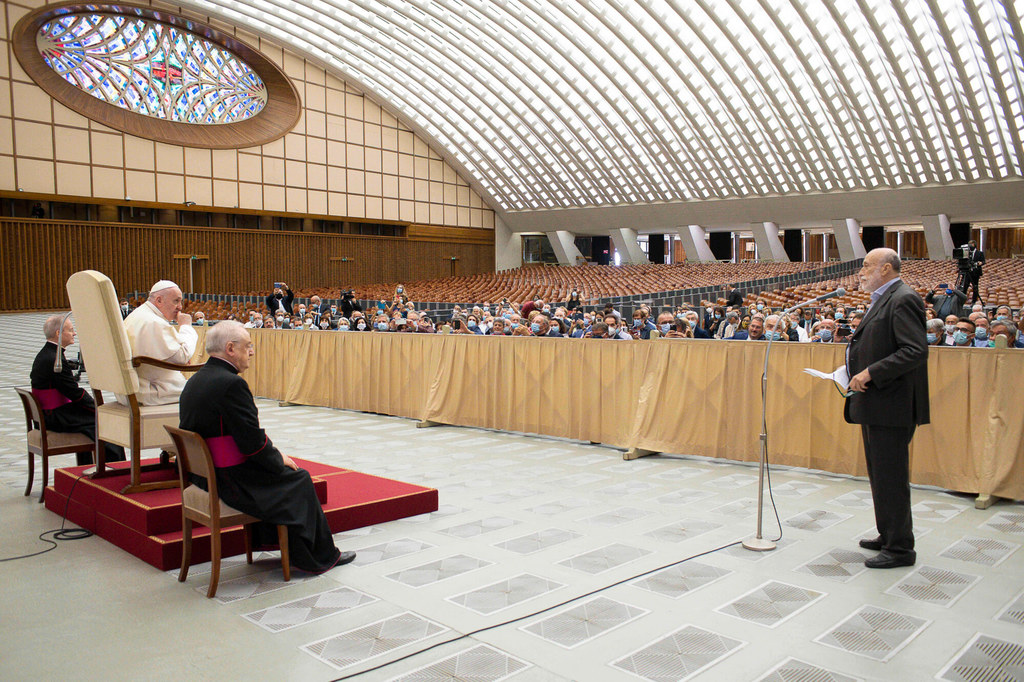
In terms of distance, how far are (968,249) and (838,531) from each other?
1141cm

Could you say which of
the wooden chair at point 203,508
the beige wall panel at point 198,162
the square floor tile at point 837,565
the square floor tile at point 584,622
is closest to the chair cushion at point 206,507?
the wooden chair at point 203,508

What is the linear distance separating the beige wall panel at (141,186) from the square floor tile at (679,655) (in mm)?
29532

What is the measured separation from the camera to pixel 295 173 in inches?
1292

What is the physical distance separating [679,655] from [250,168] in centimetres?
3152

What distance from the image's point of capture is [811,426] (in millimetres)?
6559

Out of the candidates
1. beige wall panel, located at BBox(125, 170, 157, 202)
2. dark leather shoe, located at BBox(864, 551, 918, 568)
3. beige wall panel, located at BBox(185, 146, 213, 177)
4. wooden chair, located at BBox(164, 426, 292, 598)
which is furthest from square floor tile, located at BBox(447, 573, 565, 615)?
beige wall panel, located at BBox(185, 146, 213, 177)

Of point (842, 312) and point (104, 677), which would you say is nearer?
point (104, 677)

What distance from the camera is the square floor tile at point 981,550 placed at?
14.2ft

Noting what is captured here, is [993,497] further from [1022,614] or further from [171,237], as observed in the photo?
[171,237]

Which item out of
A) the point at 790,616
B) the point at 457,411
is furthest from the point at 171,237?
the point at 790,616

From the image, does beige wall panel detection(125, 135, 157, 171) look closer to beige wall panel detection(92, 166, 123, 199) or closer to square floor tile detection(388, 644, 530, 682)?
beige wall panel detection(92, 166, 123, 199)

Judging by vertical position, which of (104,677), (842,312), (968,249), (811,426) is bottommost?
(104,677)

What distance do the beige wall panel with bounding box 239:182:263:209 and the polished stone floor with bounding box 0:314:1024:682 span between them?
27.1 meters

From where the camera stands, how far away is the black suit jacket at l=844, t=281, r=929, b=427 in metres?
4.02
